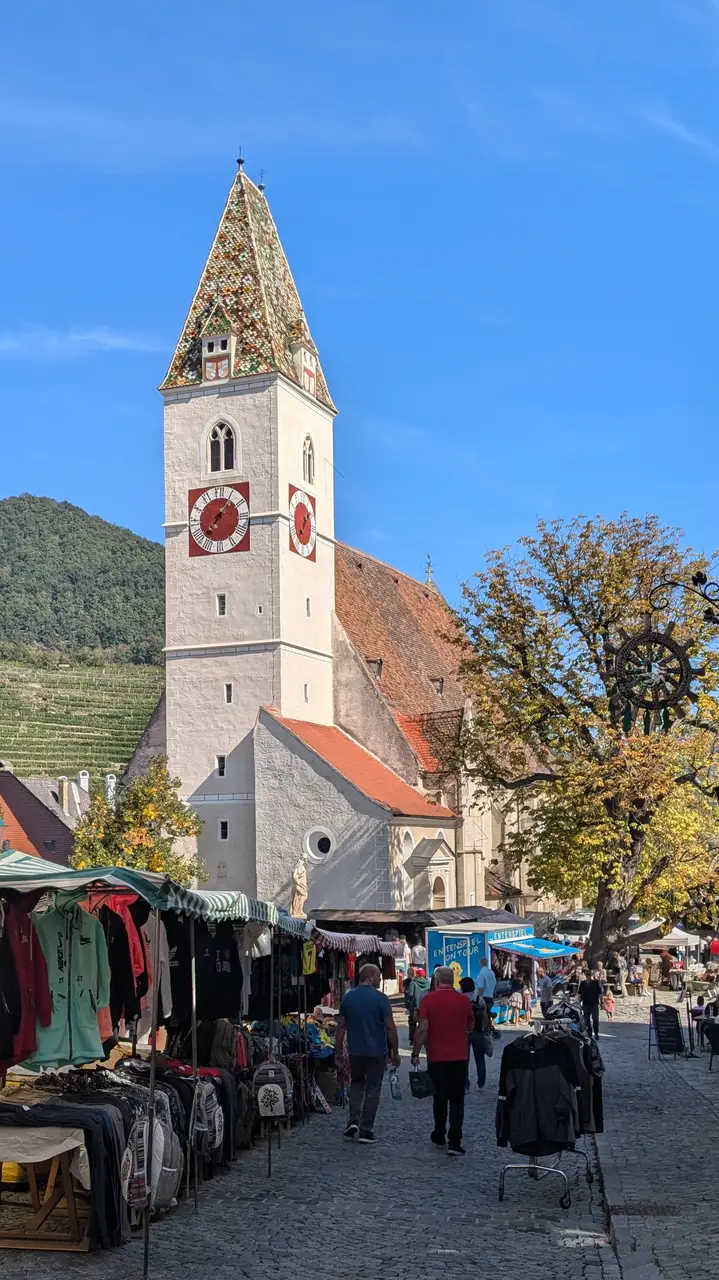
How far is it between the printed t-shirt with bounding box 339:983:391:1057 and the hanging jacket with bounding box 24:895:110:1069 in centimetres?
354

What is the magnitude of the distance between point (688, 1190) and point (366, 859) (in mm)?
30602

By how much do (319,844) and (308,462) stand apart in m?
12.6

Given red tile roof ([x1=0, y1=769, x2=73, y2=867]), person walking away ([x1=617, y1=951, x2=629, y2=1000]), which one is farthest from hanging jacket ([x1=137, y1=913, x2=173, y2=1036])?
red tile roof ([x1=0, y1=769, x2=73, y2=867])

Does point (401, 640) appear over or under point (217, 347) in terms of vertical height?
under

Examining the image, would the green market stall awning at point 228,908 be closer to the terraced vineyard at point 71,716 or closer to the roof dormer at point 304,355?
the roof dormer at point 304,355

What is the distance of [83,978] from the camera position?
1187 centimetres

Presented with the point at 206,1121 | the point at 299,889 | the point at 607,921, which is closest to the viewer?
the point at 206,1121

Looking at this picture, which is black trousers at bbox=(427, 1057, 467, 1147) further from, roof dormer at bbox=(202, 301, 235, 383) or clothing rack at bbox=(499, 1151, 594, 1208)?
roof dormer at bbox=(202, 301, 235, 383)

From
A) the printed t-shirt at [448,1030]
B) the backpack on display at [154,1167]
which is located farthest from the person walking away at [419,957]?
the backpack on display at [154,1167]

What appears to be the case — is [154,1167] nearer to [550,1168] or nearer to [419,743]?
[550,1168]

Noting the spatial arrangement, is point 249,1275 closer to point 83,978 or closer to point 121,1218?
point 121,1218

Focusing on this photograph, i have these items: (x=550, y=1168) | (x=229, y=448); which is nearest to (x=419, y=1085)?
(x=550, y=1168)

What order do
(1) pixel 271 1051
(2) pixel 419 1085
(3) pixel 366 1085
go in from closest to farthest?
(3) pixel 366 1085
(1) pixel 271 1051
(2) pixel 419 1085

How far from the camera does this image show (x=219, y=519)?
45.6 meters
